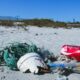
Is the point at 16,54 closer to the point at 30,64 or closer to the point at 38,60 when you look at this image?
the point at 38,60

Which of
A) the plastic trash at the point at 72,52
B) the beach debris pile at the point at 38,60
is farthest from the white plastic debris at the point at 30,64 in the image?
the plastic trash at the point at 72,52

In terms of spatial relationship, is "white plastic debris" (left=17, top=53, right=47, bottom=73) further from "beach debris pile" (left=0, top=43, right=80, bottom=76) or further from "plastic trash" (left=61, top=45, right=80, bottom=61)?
"plastic trash" (left=61, top=45, right=80, bottom=61)

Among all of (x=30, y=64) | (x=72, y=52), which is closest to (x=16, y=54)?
(x=30, y=64)

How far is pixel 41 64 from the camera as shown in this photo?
6.91m

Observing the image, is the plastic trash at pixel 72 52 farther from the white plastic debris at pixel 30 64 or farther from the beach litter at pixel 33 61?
the white plastic debris at pixel 30 64

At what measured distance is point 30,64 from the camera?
6.84 m

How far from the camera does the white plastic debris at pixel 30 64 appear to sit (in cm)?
677

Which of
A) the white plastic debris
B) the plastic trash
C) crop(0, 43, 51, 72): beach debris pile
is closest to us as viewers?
the white plastic debris

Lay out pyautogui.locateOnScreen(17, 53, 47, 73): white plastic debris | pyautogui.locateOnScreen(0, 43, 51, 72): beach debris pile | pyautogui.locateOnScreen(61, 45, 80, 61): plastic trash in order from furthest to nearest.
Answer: pyautogui.locateOnScreen(61, 45, 80, 61): plastic trash
pyautogui.locateOnScreen(0, 43, 51, 72): beach debris pile
pyautogui.locateOnScreen(17, 53, 47, 73): white plastic debris

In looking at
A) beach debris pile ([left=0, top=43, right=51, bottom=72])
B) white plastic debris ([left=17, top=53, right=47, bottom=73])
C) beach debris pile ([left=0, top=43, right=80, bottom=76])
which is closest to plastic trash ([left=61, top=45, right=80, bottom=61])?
beach debris pile ([left=0, top=43, right=80, bottom=76])

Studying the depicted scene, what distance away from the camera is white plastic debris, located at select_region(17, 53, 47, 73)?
22.2ft

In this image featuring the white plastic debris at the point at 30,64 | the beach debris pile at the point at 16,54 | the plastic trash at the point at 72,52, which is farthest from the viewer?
the plastic trash at the point at 72,52

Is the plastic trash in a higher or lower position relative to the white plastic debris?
higher

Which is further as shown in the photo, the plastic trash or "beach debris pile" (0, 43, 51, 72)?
the plastic trash
